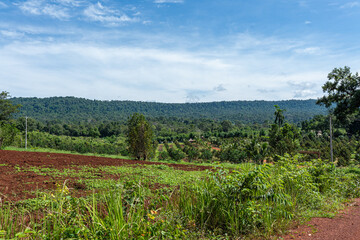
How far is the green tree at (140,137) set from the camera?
52.8ft

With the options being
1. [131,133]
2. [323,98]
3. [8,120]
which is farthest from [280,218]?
[8,120]

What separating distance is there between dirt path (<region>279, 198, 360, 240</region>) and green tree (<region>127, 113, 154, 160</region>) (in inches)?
479

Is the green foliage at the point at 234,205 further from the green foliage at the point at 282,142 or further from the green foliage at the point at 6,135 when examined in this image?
the green foliage at the point at 6,135

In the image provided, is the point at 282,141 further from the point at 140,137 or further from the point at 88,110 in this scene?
the point at 88,110

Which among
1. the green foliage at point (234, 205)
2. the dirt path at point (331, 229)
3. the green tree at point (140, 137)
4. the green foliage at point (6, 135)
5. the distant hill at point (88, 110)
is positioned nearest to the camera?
the green foliage at point (234, 205)

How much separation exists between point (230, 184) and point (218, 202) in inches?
13.9

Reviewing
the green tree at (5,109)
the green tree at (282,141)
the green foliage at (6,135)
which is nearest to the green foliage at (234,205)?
the green tree at (282,141)

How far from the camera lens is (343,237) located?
394 centimetres

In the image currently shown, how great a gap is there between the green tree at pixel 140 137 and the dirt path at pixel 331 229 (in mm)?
12161

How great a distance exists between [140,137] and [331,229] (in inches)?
502

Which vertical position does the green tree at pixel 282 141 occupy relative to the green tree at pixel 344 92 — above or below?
below

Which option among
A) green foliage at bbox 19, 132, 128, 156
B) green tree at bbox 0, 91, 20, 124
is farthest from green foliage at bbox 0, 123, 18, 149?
green tree at bbox 0, 91, 20, 124

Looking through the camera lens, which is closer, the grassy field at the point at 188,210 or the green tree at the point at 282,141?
the grassy field at the point at 188,210

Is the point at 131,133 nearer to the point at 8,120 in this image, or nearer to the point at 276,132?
the point at 276,132
